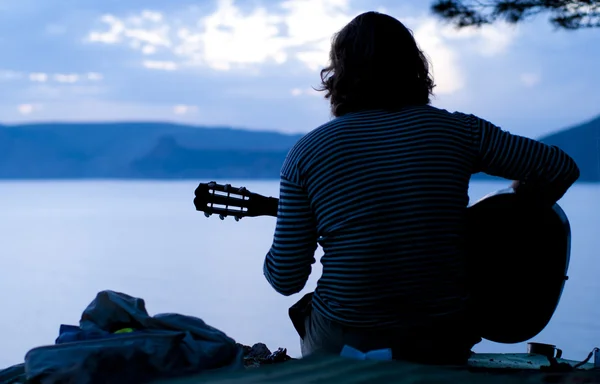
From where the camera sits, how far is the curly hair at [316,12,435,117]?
155 cm

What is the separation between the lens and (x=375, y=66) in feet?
5.09

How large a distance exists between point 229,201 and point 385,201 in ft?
2.00

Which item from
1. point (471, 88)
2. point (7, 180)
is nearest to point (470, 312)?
point (471, 88)

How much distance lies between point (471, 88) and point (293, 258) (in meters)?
3.19

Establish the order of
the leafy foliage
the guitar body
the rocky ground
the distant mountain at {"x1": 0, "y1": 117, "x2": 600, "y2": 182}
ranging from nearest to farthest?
the guitar body, the rocky ground, the leafy foliage, the distant mountain at {"x1": 0, "y1": 117, "x2": 600, "y2": 182}

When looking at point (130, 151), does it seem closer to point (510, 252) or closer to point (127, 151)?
point (127, 151)

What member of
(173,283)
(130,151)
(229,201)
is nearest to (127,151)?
(130,151)

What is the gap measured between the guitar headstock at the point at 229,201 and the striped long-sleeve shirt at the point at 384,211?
41cm

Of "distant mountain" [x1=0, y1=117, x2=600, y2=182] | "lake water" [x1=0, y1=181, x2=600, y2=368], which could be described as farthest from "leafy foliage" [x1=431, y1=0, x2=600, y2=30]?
"distant mountain" [x1=0, y1=117, x2=600, y2=182]

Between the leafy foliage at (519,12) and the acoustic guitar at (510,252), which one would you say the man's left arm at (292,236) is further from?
the leafy foliage at (519,12)

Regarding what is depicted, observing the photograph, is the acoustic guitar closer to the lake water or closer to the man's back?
the man's back

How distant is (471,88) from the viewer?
14.6ft

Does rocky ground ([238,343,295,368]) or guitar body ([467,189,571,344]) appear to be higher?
guitar body ([467,189,571,344])

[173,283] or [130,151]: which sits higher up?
[130,151]
